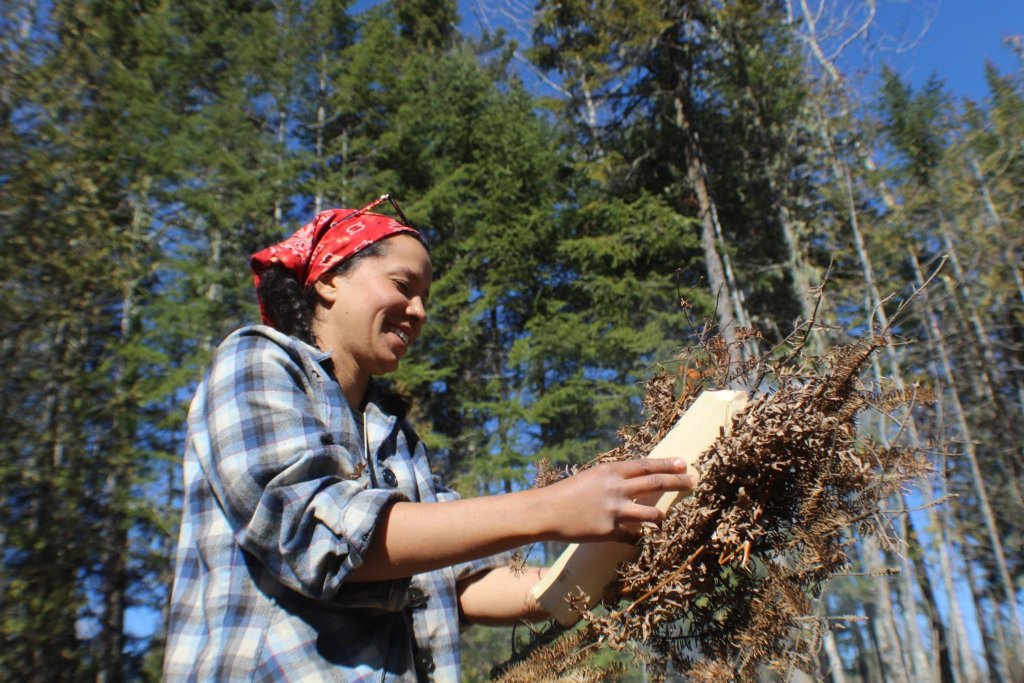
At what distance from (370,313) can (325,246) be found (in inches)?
9.5

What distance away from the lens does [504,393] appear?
46.8 feet

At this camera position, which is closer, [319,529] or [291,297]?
[319,529]

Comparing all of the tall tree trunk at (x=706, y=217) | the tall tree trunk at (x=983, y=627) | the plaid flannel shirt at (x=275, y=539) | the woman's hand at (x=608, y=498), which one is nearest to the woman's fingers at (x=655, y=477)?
the woman's hand at (x=608, y=498)

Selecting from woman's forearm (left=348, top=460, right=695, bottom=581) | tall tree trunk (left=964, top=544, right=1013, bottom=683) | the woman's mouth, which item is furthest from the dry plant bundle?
tall tree trunk (left=964, top=544, right=1013, bottom=683)

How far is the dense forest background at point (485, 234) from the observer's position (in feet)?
30.9

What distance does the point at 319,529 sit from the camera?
1.16 meters

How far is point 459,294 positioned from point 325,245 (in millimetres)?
12866

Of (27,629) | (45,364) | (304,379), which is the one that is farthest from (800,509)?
(45,364)

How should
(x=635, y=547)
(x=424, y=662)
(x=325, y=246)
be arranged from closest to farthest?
(x=635, y=547)
(x=424, y=662)
(x=325, y=246)

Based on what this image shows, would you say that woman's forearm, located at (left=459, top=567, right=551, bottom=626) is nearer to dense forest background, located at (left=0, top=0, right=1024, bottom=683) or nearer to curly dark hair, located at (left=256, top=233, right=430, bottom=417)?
curly dark hair, located at (left=256, top=233, right=430, bottom=417)

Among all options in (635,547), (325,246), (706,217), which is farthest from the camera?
(706,217)

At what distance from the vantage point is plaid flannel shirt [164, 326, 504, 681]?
1.17m

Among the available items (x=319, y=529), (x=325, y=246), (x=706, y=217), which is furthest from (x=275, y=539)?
(x=706, y=217)

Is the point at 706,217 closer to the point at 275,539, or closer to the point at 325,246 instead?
the point at 325,246
